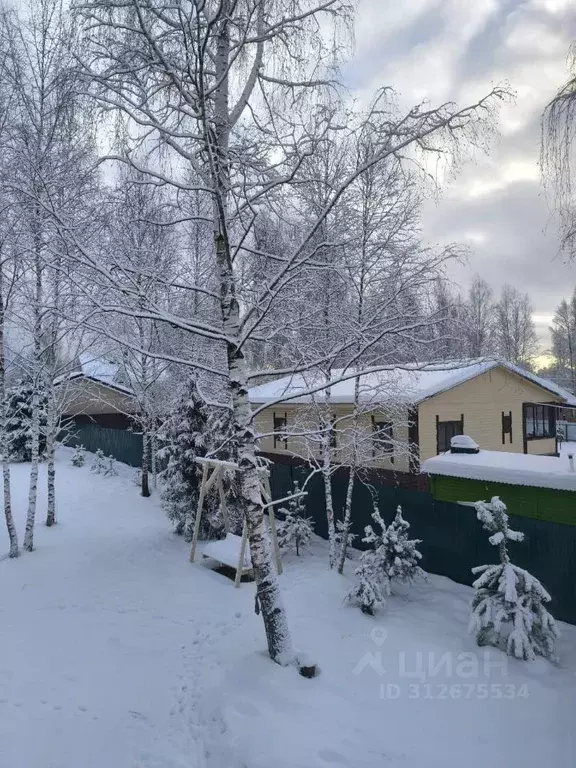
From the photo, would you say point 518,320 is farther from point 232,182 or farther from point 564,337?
point 232,182

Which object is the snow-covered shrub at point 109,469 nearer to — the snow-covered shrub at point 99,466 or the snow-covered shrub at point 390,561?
the snow-covered shrub at point 99,466

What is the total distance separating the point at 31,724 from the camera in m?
4.12

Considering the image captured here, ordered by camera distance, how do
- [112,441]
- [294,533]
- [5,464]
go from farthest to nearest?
[112,441] → [294,533] → [5,464]

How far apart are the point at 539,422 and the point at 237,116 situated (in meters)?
16.5

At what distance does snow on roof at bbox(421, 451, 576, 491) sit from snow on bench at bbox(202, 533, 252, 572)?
11.1 ft

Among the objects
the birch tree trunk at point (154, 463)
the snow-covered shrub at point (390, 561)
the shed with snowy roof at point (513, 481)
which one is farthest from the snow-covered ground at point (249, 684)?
the birch tree trunk at point (154, 463)

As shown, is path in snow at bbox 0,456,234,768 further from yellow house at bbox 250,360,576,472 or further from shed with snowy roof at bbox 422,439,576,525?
shed with snowy roof at bbox 422,439,576,525

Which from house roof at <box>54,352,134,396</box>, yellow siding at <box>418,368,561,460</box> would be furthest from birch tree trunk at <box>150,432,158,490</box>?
yellow siding at <box>418,368,561,460</box>

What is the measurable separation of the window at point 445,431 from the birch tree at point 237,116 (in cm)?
981

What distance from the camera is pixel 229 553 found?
834 centimetres

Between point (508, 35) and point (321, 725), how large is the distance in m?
6.80

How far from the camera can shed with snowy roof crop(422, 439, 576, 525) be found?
6.41 metres

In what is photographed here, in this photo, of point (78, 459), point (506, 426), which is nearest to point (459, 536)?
point (506, 426)

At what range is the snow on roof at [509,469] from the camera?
6.34 meters
